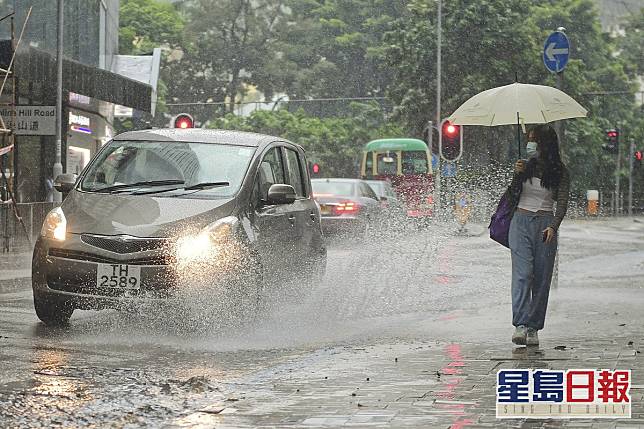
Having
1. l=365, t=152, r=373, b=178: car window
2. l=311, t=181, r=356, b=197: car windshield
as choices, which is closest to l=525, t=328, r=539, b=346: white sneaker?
l=311, t=181, r=356, b=197: car windshield

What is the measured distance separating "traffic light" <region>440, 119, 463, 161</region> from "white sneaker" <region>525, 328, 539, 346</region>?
2214 centimetres

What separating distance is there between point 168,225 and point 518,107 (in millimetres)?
3378

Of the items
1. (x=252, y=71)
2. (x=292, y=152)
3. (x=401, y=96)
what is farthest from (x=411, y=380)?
(x=252, y=71)

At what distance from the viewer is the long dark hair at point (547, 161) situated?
9891mm

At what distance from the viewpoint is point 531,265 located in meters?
9.91

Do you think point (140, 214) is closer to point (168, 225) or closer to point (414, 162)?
point (168, 225)

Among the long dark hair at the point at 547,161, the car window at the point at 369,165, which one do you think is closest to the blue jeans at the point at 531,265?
the long dark hair at the point at 547,161

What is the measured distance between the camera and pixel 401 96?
61.4 metres

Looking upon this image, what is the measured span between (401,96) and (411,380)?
177 feet

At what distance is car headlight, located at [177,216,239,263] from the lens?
34.1 feet

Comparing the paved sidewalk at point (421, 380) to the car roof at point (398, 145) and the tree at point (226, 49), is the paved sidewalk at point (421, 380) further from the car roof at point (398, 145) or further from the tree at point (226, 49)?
the tree at point (226, 49)

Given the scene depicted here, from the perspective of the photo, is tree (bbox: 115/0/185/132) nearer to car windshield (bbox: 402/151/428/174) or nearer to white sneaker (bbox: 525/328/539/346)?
car windshield (bbox: 402/151/428/174)

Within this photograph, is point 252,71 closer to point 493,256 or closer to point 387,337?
point 493,256

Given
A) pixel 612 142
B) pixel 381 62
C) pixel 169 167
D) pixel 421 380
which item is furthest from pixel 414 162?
pixel 421 380
